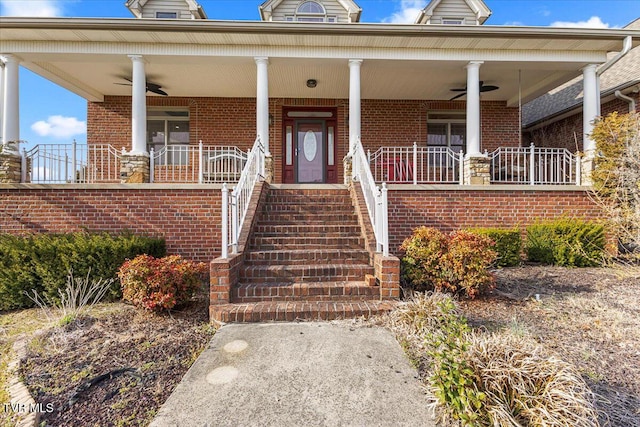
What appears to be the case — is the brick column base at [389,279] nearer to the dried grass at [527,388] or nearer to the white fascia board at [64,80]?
the dried grass at [527,388]

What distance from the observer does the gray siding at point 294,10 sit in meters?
9.49

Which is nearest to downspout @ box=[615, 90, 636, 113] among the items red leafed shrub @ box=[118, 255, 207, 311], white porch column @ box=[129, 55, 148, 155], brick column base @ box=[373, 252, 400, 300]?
brick column base @ box=[373, 252, 400, 300]

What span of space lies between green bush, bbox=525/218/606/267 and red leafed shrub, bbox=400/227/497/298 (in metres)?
2.60

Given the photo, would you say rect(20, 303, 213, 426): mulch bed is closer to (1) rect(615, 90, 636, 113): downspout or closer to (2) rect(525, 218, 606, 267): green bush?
(2) rect(525, 218, 606, 267): green bush

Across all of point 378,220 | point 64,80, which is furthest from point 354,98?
point 64,80

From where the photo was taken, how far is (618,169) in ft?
21.2

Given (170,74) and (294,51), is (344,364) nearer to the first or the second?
(294,51)

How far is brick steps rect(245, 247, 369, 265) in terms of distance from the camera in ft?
15.5

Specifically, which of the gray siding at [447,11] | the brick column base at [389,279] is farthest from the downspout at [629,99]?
the brick column base at [389,279]

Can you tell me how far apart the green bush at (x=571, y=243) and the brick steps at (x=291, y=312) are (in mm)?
4278

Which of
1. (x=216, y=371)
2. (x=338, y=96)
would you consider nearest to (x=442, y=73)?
(x=338, y=96)

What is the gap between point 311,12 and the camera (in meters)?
9.62

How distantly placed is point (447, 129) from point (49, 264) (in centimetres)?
1061

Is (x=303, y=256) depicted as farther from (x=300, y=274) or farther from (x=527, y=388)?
(x=527, y=388)
